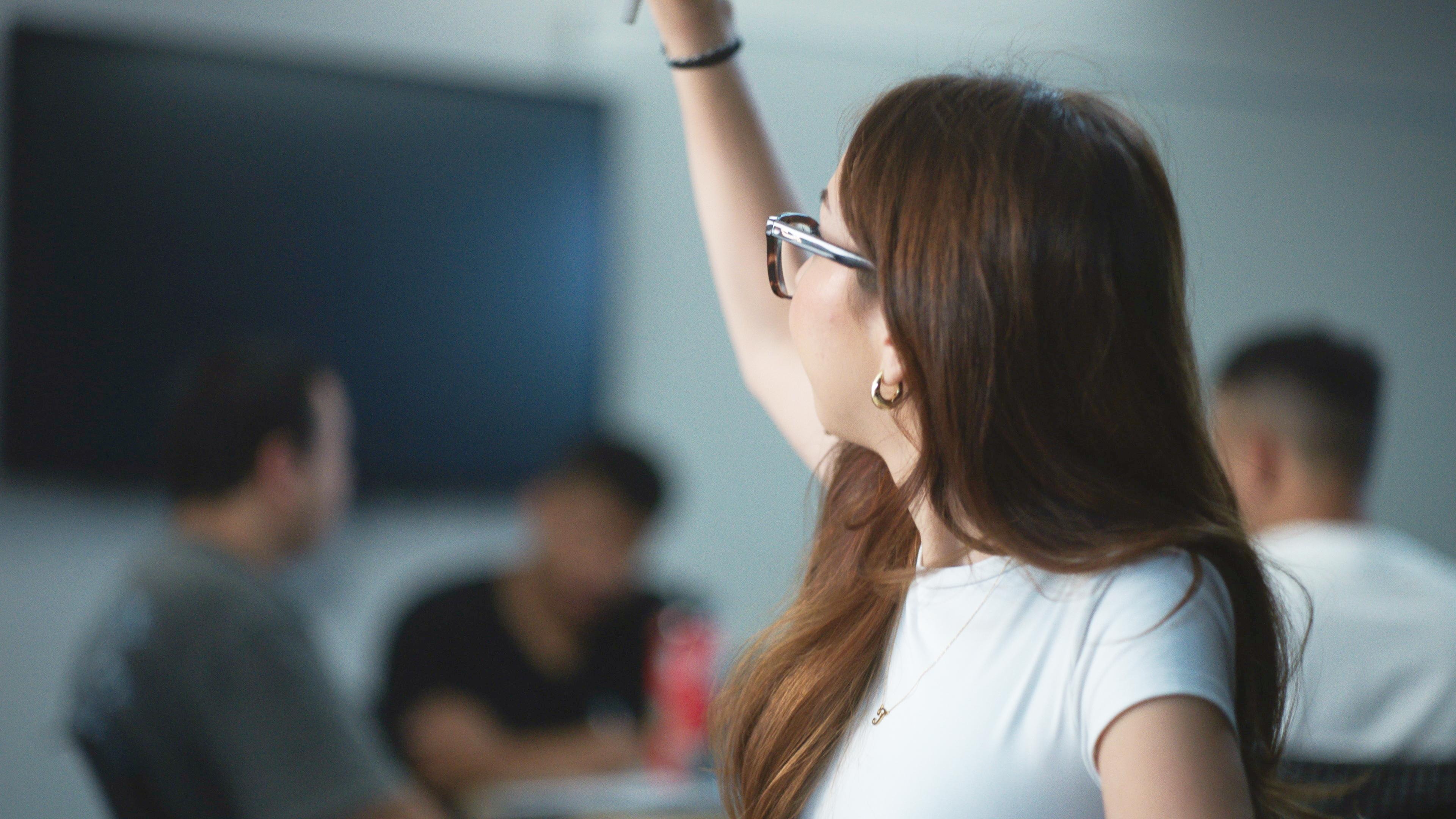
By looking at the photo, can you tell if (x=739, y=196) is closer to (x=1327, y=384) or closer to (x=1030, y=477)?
(x=1030, y=477)

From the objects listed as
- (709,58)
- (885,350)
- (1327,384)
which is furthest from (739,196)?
(1327,384)

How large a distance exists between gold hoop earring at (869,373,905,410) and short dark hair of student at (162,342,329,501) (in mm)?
1460

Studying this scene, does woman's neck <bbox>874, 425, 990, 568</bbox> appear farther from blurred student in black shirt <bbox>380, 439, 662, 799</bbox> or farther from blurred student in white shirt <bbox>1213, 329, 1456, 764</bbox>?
blurred student in black shirt <bbox>380, 439, 662, 799</bbox>

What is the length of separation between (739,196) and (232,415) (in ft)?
4.04

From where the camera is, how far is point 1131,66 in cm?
368

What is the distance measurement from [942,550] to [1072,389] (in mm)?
164

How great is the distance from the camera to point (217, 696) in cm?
171

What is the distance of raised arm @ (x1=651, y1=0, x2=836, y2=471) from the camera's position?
1.04 metres

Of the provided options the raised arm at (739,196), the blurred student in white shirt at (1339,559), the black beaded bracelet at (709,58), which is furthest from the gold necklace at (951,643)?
the blurred student in white shirt at (1339,559)

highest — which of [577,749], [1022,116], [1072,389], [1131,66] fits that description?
[1131,66]

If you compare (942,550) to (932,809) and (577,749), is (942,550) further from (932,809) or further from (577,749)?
(577,749)

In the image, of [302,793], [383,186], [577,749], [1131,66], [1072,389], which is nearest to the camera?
[1072,389]

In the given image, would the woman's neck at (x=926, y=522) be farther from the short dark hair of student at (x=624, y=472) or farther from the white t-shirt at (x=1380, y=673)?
the short dark hair of student at (x=624, y=472)

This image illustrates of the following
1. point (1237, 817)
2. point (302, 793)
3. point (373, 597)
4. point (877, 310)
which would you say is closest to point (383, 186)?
point (373, 597)
